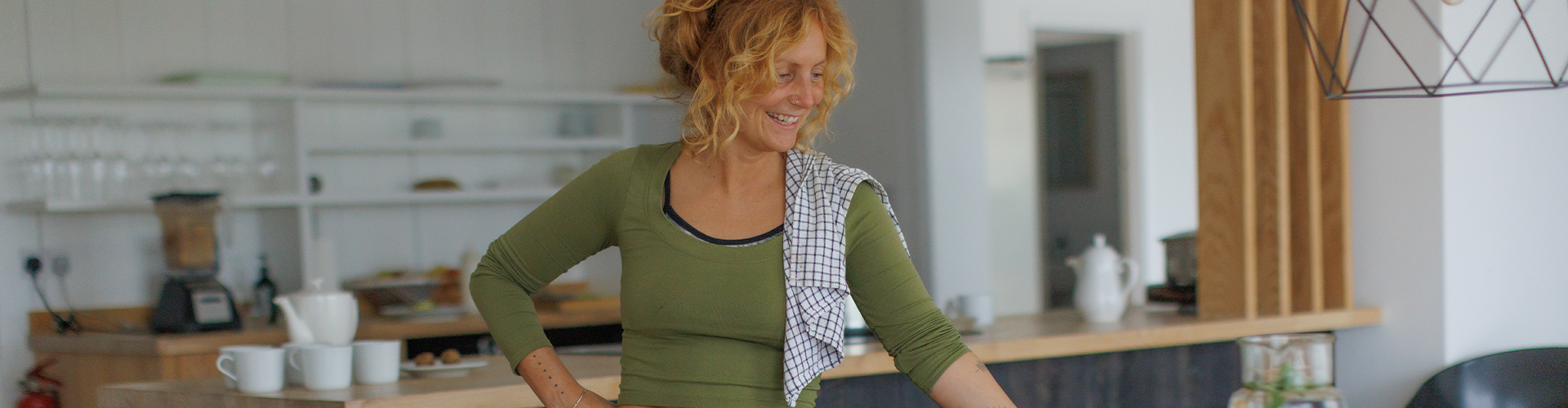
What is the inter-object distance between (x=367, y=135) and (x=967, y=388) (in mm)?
4048

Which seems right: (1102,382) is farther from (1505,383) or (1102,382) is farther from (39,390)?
(39,390)

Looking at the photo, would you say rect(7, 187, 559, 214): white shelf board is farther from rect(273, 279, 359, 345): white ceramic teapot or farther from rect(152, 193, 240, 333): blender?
rect(273, 279, 359, 345): white ceramic teapot

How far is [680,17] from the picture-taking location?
1446 mm

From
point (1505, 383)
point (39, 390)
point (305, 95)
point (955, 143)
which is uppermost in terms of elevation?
point (305, 95)

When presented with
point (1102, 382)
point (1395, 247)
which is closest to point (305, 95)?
point (1102, 382)

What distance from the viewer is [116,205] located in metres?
4.22

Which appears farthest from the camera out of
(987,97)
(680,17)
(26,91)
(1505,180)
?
(987,97)

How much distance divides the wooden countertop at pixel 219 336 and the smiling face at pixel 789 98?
2.79 meters

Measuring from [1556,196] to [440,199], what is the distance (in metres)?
3.71

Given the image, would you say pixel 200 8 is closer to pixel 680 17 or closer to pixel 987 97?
pixel 987 97

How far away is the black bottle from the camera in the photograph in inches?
178

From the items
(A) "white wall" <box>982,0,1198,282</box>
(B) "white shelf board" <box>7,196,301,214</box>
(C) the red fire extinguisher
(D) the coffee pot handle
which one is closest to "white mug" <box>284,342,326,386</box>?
(D) the coffee pot handle

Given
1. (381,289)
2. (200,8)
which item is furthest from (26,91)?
(381,289)

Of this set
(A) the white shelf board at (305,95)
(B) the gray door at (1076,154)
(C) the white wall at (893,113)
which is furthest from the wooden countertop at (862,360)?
(B) the gray door at (1076,154)
